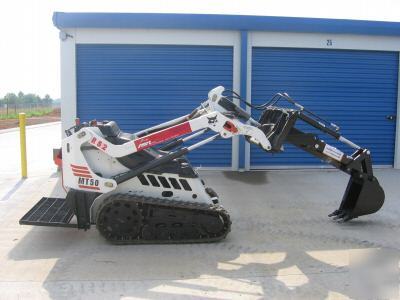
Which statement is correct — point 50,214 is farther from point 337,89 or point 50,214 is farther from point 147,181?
point 337,89

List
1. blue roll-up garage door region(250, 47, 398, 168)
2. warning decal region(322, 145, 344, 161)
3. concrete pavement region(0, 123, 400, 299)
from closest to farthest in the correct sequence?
concrete pavement region(0, 123, 400, 299) → warning decal region(322, 145, 344, 161) → blue roll-up garage door region(250, 47, 398, 168)

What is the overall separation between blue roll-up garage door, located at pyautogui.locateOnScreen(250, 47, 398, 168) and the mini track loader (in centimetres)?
500

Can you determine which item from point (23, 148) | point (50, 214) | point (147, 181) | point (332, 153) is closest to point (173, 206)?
point (147, 181)

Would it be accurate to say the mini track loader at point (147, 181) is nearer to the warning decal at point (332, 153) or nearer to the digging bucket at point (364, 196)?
the warning decal at point (332, 153)

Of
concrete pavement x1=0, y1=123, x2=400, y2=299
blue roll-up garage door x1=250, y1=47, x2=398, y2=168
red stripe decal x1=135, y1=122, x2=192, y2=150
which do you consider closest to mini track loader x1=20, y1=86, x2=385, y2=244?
red stripe decal x1=135, y1=122, x2=192, y2=150

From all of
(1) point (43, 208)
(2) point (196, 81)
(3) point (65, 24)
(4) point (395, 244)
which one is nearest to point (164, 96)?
(2) point (196, 81)

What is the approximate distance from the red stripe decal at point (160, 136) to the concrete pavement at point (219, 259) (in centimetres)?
116

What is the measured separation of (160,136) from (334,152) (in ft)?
7.27

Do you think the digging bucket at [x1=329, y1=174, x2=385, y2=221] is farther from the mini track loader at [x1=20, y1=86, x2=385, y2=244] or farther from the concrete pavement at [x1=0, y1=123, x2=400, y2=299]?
the mini track loader at [x1=20, y1=86, x2=385, y2=244]

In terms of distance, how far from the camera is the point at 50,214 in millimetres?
5711

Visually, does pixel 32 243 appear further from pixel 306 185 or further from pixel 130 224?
pixel 306 185

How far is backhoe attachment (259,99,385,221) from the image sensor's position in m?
5.66

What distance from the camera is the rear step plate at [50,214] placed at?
537cm

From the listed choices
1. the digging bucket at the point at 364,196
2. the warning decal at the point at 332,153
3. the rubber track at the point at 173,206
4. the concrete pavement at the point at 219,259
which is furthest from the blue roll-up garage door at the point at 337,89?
the rubber track at the point at 173,206
